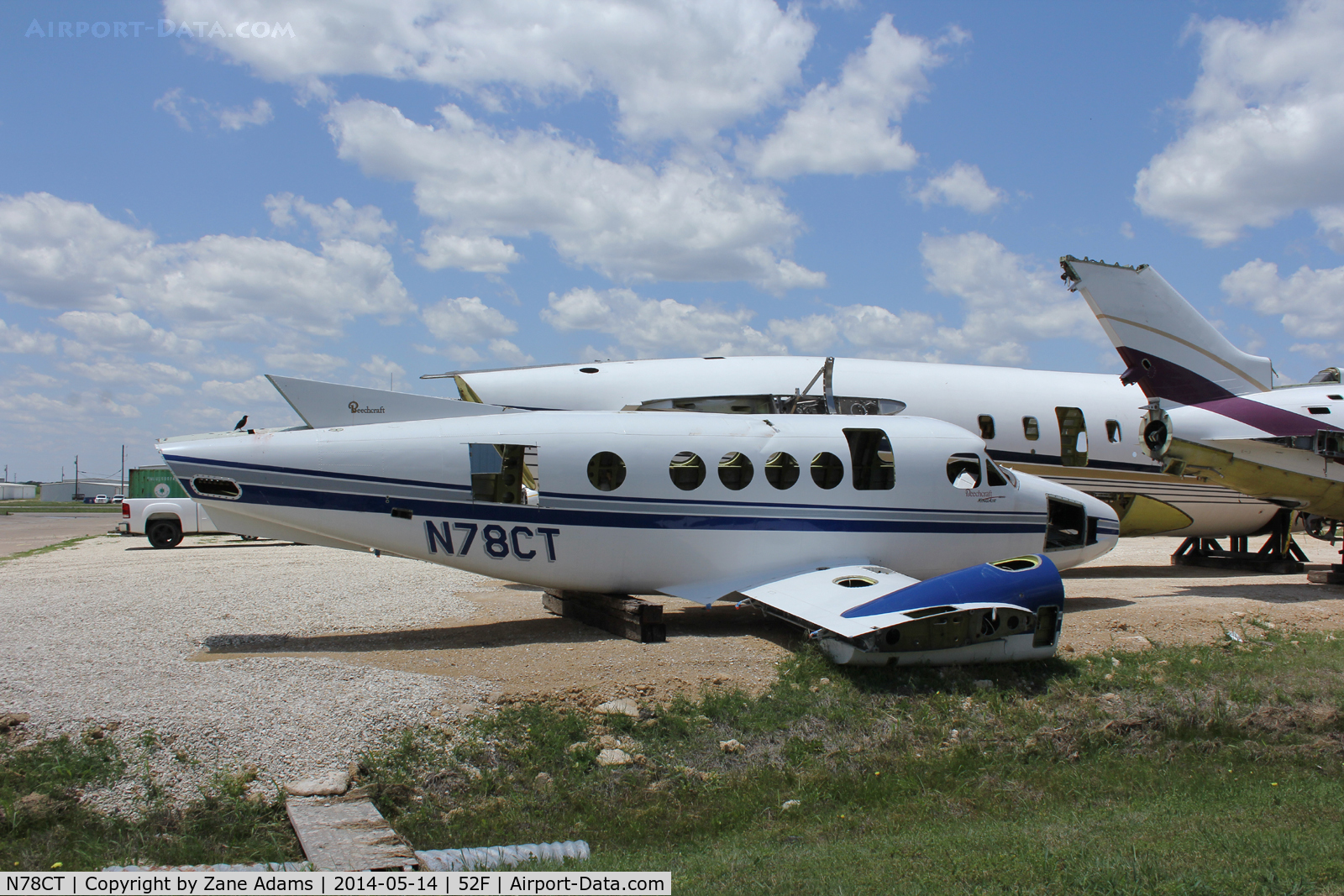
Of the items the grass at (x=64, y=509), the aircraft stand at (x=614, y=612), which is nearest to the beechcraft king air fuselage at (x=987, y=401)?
the aircraft stand at (x=614, y=612)

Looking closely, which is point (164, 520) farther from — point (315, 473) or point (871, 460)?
point (871, 460)

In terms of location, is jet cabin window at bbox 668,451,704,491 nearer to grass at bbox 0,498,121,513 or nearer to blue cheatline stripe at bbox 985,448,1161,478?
blue cheatline stripe at bbox 985,448,1161,478

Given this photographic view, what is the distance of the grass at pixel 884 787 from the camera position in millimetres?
5648

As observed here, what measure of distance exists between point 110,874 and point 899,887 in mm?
4784

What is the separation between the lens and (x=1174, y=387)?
17.2m

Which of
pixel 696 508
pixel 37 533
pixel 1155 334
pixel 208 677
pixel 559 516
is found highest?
pixel 1155 334

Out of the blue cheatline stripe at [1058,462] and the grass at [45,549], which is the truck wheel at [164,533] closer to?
the grass at [45,549]

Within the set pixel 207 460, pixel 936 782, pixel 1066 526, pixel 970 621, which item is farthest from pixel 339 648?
pixel 1066 526

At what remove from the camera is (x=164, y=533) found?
2889 centimetres

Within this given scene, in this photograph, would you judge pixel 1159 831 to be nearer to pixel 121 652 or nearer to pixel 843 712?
pixel 843 712

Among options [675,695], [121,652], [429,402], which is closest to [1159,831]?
[675,695]

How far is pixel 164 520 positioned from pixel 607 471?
23852 mm

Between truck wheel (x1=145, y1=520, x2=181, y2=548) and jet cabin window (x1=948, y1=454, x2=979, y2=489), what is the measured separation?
87.6 feet

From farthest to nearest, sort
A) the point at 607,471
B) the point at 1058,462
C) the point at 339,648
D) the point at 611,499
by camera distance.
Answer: the point at 1058,462 → the point at 607,471 → the point at 611,499 → the point at 339,648
